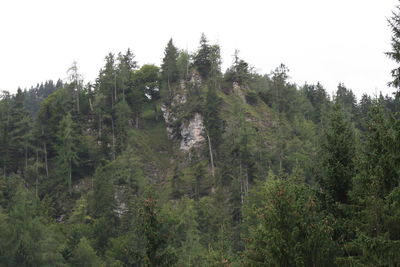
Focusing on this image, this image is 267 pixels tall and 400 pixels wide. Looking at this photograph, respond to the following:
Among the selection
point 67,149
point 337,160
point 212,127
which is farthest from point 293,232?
point 67,149

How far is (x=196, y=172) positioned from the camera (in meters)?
68.8

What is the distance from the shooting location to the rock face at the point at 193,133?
82.2 meters

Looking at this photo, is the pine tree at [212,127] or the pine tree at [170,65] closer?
the pine tree at [212,127]

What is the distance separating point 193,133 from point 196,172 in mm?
16174

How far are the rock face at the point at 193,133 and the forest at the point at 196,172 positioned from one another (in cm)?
28

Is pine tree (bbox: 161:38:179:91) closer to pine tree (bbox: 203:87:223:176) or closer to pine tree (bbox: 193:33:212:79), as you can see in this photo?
pine tree (bbox: 193:33:212:79)

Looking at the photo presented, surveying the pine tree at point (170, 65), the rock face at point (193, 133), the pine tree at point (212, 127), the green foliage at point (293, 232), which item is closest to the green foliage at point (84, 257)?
the pine tree at point (212, 127)

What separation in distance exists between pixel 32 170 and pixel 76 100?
24700 millimetres

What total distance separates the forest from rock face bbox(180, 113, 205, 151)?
276 mm

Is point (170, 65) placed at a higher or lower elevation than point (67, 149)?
higher

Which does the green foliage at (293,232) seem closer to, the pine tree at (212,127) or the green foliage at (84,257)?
the green foliage at (84,257)

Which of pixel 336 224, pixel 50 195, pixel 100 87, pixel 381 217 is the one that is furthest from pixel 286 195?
pixel 100 87

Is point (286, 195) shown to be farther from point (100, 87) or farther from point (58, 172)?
point (100, 87)

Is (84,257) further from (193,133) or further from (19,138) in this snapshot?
(193,133)
